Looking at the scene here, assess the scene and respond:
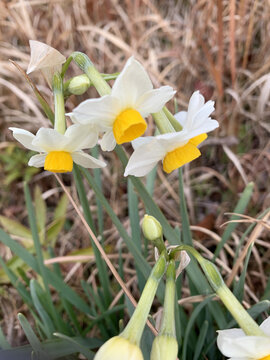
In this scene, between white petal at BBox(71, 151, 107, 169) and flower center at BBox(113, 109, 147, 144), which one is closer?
flower center at BBox(113, 109, 147, 144)

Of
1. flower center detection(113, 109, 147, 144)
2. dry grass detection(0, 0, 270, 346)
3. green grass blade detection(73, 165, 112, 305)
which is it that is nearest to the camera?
flower center detection(113, 109, 147, 144)

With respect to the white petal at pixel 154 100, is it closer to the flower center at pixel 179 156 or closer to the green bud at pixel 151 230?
the flower center at pixel 179 156

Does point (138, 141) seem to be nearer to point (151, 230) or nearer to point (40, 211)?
point (151, 230)

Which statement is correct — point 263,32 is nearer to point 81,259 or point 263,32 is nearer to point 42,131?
point 81,259

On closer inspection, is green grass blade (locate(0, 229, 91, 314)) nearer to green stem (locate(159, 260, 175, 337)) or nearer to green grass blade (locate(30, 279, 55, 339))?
green grass blade (locate(30, 279, 55, 339))

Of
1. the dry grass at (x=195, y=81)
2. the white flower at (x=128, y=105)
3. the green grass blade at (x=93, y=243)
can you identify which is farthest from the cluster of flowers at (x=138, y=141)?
the dry grass at (x=195, y=81)

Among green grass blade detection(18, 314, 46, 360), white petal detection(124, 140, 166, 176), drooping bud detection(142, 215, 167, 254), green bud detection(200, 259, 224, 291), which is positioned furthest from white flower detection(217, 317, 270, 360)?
green grass blade detection(18, 314, 46, 360)

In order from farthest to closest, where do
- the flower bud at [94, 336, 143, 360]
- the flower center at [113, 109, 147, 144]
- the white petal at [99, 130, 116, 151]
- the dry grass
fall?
the dry grass < the white petal at [99, 130, 116, 151] < the flower center at [113, 109, 147, 144] < the flower bud at [94, 336, 143, 360]

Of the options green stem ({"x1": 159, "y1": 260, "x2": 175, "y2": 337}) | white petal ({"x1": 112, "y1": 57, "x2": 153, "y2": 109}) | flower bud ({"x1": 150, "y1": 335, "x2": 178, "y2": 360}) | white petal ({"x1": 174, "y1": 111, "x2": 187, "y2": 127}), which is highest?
white petal ({"x1": 112, "y1": 57, "x2": 153, "y2": 109})

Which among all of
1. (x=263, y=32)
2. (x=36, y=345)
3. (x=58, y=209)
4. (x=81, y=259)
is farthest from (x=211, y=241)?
(x=263, y=32)
